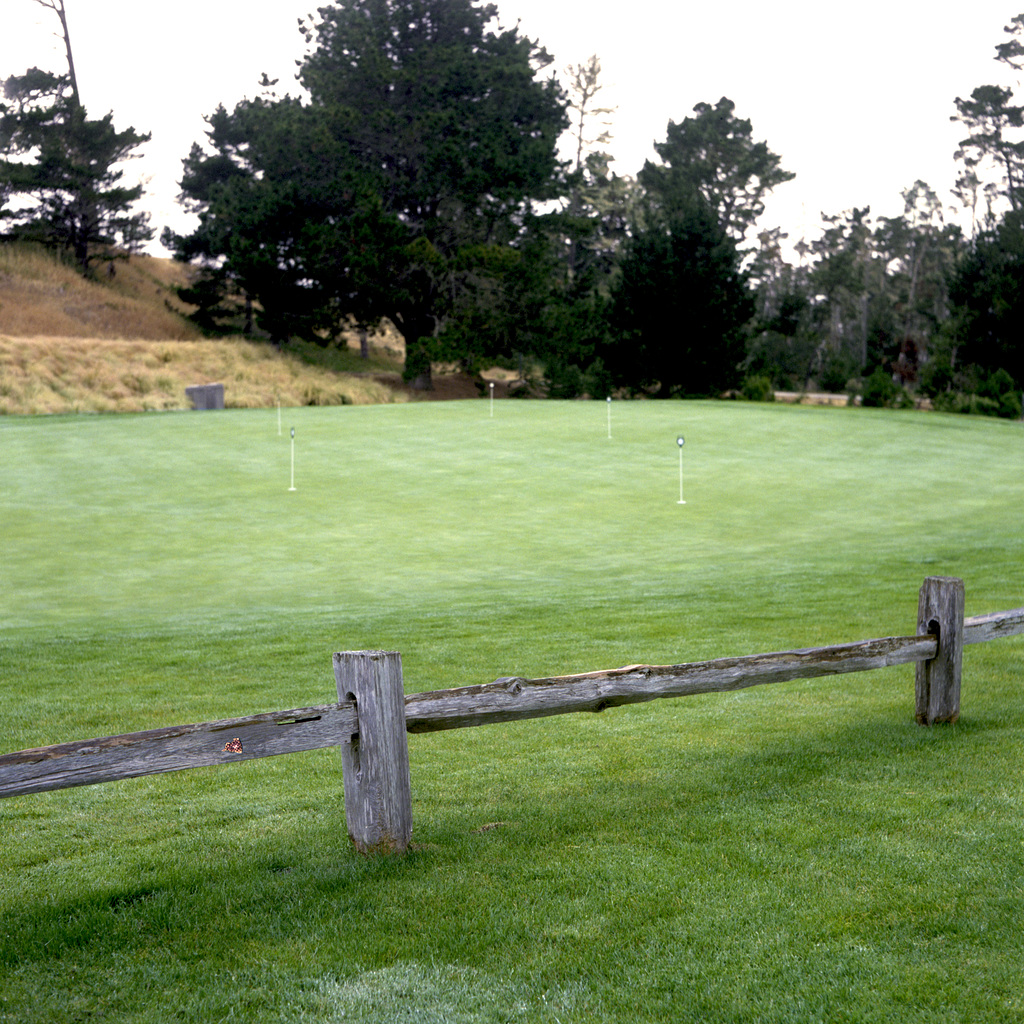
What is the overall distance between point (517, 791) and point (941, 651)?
2.76 metres

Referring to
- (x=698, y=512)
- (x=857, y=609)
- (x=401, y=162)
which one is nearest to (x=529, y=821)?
(x=857, y=609)

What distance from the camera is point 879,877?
4.43m

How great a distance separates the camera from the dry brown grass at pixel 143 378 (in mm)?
33344

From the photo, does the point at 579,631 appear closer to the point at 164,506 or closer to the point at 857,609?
the point at 857,609

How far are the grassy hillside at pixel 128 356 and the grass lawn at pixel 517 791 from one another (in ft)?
61.5

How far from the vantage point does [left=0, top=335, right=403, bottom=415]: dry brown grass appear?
33.3 m

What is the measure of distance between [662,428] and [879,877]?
75.8ft

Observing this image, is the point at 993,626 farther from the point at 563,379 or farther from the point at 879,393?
the point at 563,379

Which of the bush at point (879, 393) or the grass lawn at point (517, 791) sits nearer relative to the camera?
the grass lawn at point (517, 791)

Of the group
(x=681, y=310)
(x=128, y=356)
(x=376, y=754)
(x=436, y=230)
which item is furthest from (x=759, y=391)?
(x=376, y=754)

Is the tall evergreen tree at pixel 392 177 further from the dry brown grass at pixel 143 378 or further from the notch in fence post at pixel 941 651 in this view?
the notch in fence post at pixel 941 651

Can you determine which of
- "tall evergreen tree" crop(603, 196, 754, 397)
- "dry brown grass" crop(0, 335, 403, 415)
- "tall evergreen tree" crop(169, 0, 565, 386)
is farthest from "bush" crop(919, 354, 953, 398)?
"dry brown grass" crop(0, 335, 403, 415)

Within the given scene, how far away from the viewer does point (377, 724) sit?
464cm

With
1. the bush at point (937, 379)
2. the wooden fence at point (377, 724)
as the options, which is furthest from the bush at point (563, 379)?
the wooden fence at point (377, 724)
